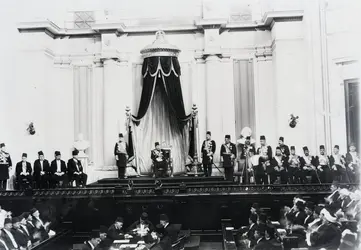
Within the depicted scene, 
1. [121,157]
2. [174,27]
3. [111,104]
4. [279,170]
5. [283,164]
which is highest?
[174,27]

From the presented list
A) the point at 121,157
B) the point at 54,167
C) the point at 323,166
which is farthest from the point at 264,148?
the point at 54,167

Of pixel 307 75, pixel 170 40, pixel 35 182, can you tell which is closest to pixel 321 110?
pixel 307 75

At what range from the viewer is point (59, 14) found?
32.8 feet

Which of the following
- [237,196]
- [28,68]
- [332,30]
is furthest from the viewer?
[28,68]

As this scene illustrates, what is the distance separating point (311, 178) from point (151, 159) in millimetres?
3615

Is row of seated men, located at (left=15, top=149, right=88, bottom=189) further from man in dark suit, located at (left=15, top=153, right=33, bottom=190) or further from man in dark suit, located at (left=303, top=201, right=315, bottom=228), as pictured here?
man in dark suit, located at (left=303, top=201, right=315, bottom=228)

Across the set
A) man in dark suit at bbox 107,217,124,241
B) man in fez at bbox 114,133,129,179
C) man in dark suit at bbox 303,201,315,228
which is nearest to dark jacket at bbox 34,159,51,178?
man in fez at bbox 114,133,129,179

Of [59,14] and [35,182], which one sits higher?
[59,14]

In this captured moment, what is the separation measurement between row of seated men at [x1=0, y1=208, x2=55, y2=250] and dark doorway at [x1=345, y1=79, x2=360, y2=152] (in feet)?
18.5

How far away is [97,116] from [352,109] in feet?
18.7

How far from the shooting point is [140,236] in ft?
18.4

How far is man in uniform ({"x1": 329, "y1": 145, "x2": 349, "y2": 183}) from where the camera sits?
767 cm

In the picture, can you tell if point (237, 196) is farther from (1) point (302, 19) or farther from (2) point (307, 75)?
(1) point (302, 19)

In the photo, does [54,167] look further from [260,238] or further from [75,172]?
[260,238]
